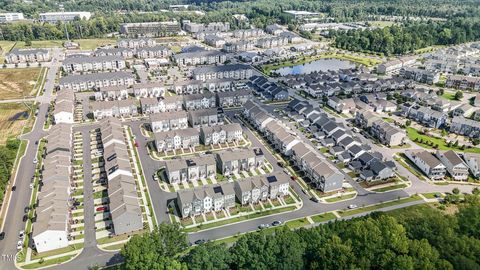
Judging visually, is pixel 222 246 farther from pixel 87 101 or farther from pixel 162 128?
pixel 87 101

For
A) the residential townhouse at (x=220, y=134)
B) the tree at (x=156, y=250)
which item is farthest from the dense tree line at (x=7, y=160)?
the residential townhouse at (x=220, y=134)

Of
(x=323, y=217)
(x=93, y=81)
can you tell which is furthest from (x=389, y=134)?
(x=93, y=81)

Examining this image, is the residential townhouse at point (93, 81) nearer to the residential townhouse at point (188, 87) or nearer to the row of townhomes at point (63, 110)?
the row of townhomes at point (63, 110)

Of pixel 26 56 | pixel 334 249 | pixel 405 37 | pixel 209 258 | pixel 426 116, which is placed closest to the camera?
pixel 209 258

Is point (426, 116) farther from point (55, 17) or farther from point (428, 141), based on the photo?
point (55, 17)

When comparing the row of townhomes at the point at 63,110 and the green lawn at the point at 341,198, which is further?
the row of townhomes at the point at 63,110

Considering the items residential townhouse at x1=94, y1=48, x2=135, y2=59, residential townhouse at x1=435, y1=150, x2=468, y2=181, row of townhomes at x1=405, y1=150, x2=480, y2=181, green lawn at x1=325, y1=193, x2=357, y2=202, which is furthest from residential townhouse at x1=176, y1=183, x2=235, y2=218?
residential townhouse at x1=94, y1=48, x2=135, y2=59
